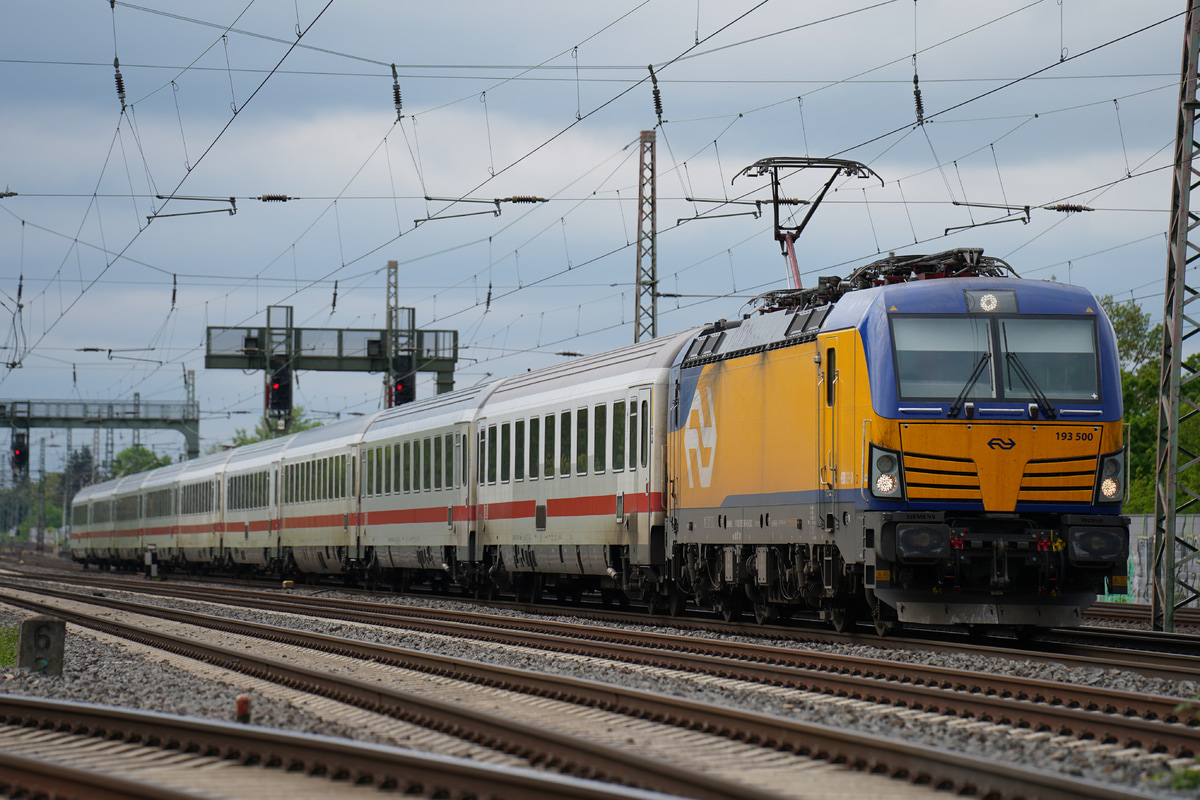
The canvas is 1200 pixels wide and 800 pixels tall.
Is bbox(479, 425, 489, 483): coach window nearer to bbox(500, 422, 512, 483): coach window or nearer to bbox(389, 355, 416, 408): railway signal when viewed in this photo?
bbox(500, 422, 512, 483): coach window

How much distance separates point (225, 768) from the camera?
330 inches

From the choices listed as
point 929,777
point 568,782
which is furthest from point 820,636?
point 568,782

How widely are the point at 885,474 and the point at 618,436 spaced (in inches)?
296

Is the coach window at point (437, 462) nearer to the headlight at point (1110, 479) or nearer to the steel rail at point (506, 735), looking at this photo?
the steel rail at point (506, 735)

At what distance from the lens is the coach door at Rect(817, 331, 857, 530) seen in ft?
48.1

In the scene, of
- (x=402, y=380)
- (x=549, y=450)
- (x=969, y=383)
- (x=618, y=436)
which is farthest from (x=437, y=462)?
(x=402, y=380)

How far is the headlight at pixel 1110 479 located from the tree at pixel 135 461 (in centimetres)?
12355

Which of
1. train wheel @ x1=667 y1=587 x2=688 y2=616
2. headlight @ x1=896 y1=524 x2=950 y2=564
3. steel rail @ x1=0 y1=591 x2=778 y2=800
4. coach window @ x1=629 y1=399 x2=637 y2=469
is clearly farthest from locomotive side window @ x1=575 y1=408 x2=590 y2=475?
headlight @ x1=896 y1=524 x2=950 y2=564

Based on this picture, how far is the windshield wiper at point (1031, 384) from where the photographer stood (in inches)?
559

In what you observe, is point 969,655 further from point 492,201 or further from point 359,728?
point 492,201

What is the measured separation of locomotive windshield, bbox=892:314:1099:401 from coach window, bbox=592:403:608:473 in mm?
7828

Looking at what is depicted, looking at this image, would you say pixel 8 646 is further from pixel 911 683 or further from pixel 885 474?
pixel 911 683

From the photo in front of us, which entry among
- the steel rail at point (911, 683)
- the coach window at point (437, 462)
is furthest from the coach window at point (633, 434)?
the coach window at point (437, 462)

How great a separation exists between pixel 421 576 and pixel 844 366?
1968 centimetres
